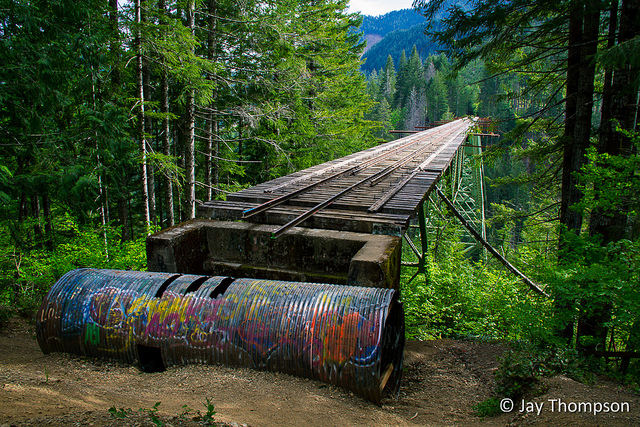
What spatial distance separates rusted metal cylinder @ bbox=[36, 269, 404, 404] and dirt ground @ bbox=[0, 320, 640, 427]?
0.39 ft

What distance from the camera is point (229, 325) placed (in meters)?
3.09

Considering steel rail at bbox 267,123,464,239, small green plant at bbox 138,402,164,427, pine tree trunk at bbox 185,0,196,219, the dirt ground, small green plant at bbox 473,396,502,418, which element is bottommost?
small green plant at bbox 473,396,502,418

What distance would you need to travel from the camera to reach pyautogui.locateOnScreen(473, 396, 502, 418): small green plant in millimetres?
3266

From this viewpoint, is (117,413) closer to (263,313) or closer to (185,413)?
(185,413)

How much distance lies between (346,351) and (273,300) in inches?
29.3

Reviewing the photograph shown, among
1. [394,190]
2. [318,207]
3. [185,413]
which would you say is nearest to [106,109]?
→ [318,207]

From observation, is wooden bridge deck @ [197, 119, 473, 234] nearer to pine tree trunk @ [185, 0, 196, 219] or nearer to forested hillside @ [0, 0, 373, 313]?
forested hillside @ [0, 0, 373, 313]

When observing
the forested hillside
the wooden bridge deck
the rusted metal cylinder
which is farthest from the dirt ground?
the forested hillside

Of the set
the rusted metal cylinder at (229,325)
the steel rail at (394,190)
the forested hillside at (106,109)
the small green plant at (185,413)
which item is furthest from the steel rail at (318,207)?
the forested hillside at (106,109)

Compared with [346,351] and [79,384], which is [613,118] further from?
[79,384]

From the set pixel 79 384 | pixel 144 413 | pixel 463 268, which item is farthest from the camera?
pixel 463 268

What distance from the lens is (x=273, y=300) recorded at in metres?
3.21

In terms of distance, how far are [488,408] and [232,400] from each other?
222 centimetres

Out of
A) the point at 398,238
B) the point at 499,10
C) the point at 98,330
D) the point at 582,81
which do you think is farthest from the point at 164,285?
the point at 582,81
